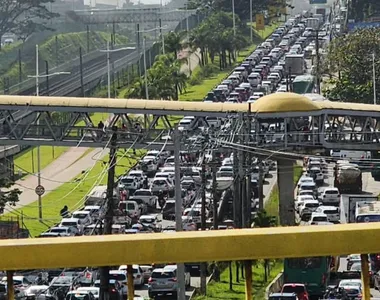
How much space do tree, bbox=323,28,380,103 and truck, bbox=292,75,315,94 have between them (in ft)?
2.22

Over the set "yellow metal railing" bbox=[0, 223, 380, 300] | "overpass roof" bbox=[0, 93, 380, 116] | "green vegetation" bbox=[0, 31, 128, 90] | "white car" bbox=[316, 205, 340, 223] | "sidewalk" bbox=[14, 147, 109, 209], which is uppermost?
"yellow metal railing" bbox=[0, 223, 380, 300]

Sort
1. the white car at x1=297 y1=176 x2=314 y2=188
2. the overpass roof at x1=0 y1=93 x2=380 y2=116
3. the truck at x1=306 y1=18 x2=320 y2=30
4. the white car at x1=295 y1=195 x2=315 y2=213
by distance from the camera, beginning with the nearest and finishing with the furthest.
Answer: the overpass roof at x1=0 y1=93 x2=380 y2=116, the white car at x1=295 y1=195 x2=315 y2=213, the white car at x1=297 y1=176 x2=314 y2=188, the truck at x1=306 y1=18 x2=320 y2=30

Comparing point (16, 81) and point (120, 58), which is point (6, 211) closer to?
point (16, 81)

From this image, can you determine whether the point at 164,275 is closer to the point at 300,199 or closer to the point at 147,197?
the point at 300,199

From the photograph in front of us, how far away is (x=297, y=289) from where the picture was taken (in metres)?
15.0

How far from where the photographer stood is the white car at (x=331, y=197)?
2750 cm

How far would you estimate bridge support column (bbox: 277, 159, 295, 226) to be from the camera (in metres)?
24.9

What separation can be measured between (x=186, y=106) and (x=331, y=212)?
4249mm

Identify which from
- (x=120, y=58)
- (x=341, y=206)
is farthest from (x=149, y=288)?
(x=120, y=58)

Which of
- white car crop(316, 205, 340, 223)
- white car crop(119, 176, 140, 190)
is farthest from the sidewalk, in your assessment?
white car crop(316, 205, 340, 223)

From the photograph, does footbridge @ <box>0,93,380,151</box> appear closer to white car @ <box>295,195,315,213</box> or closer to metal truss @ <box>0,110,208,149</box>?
metal truss @ <box>0,110,208,149</box>

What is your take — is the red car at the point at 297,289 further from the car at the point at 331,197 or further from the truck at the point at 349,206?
the car at the point at 331,197

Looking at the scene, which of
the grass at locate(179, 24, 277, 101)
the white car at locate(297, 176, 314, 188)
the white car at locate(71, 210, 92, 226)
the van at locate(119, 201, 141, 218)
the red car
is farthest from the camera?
the grass at locate(179, 24, 277, 101)

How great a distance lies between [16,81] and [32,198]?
97.7 feet
